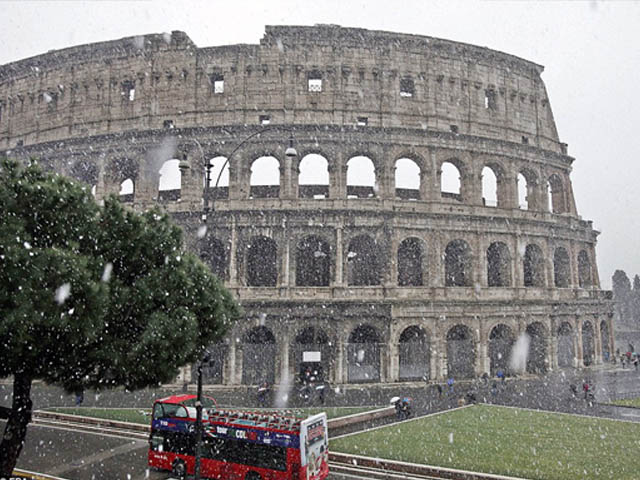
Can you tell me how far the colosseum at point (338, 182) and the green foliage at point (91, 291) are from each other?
15.1 metres

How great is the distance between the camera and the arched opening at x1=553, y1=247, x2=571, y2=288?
32.9 meters

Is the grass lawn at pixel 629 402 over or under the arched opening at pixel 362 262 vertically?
under

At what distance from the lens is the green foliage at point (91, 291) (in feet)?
26.9

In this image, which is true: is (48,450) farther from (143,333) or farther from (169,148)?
(169,148)

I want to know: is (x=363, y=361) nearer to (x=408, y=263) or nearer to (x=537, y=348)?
(x=408, y=263)

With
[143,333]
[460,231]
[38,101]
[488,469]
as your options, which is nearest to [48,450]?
[143,333]

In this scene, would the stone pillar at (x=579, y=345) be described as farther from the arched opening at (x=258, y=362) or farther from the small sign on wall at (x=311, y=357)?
the arched opening at (x=258, y=362)

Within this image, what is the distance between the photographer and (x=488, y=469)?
12188mm

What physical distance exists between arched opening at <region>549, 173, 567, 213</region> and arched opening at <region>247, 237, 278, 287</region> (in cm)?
2218

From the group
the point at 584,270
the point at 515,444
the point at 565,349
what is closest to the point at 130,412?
the point at 515,444

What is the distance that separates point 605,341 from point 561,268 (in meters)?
8.22

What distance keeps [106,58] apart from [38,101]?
20.5 feet

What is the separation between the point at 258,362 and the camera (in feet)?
87.4

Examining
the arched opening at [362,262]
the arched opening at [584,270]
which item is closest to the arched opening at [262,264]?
the arched opening at [362,262]
